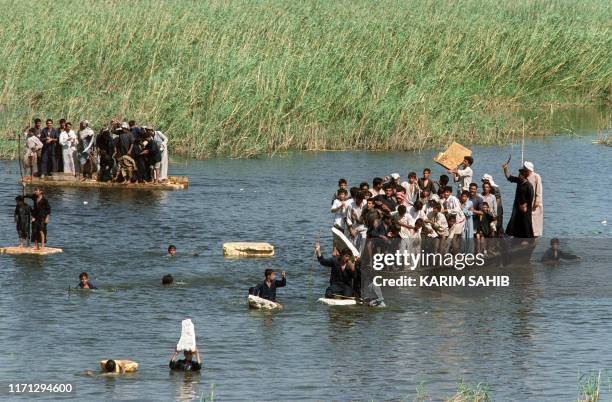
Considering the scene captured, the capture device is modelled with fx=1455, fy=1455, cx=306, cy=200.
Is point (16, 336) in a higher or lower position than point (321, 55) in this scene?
lower

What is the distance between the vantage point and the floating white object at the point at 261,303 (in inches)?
842

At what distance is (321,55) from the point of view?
4184cm

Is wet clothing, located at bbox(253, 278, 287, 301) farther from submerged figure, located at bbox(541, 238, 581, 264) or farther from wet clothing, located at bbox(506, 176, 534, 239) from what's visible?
submerged figure, located at bbox(541, 238, 581, 264)

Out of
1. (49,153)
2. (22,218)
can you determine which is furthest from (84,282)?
(49,153)

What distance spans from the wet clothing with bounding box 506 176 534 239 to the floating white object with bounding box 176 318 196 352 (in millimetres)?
8128

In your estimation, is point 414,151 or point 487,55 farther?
point 487,55

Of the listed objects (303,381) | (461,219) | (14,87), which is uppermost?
(14,87)

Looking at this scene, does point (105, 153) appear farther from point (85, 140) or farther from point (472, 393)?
point (472, 393)

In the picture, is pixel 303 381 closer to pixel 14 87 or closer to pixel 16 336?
pixel 16 336

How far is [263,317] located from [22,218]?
20.5 ft

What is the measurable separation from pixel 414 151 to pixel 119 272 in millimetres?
17939

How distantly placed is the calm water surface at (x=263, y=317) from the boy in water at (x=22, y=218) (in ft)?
1.82

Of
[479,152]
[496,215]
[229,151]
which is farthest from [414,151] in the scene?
[496,215]

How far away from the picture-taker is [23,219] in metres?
25.3
